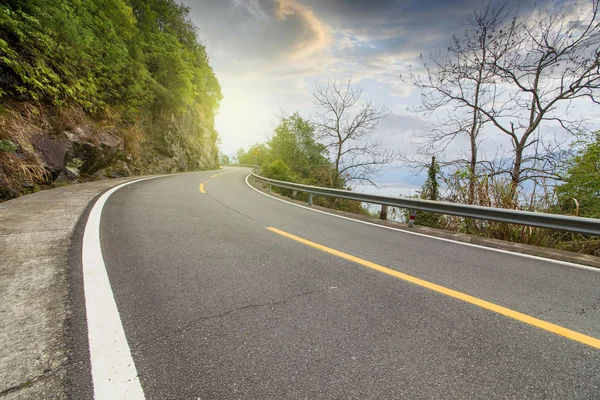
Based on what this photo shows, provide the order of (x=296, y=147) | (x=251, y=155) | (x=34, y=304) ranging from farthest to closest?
(x=251, y=155) → (x=296, y=147) → (x=34, y=304)

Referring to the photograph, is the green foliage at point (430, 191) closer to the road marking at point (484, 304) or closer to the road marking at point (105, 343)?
the road marking at point (484, 304)

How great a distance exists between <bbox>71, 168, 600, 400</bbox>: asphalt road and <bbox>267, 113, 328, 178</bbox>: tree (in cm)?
1902

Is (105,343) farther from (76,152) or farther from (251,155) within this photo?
(251,155)

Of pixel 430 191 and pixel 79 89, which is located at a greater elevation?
pixel 79 89

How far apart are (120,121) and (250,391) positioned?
15.2 metres

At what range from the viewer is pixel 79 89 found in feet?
28.7

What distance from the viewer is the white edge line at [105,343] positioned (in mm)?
1265

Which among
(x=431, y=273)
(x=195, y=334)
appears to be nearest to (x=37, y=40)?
(x=195, y=334)

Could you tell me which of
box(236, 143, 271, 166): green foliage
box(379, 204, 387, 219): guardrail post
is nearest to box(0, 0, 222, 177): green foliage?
box(379, 204, 387, 219): guardrail post

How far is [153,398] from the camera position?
4.09ft

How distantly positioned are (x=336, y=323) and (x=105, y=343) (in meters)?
1.59

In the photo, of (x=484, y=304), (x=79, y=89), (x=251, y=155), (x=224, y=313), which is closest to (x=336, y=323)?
(x=224, y=313)

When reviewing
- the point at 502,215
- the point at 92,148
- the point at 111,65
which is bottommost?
the point at 502,215

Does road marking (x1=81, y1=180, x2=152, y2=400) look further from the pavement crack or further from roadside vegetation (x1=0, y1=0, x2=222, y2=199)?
roadside vegetation (x1=0, y1=0, x2=222, y2=199)
